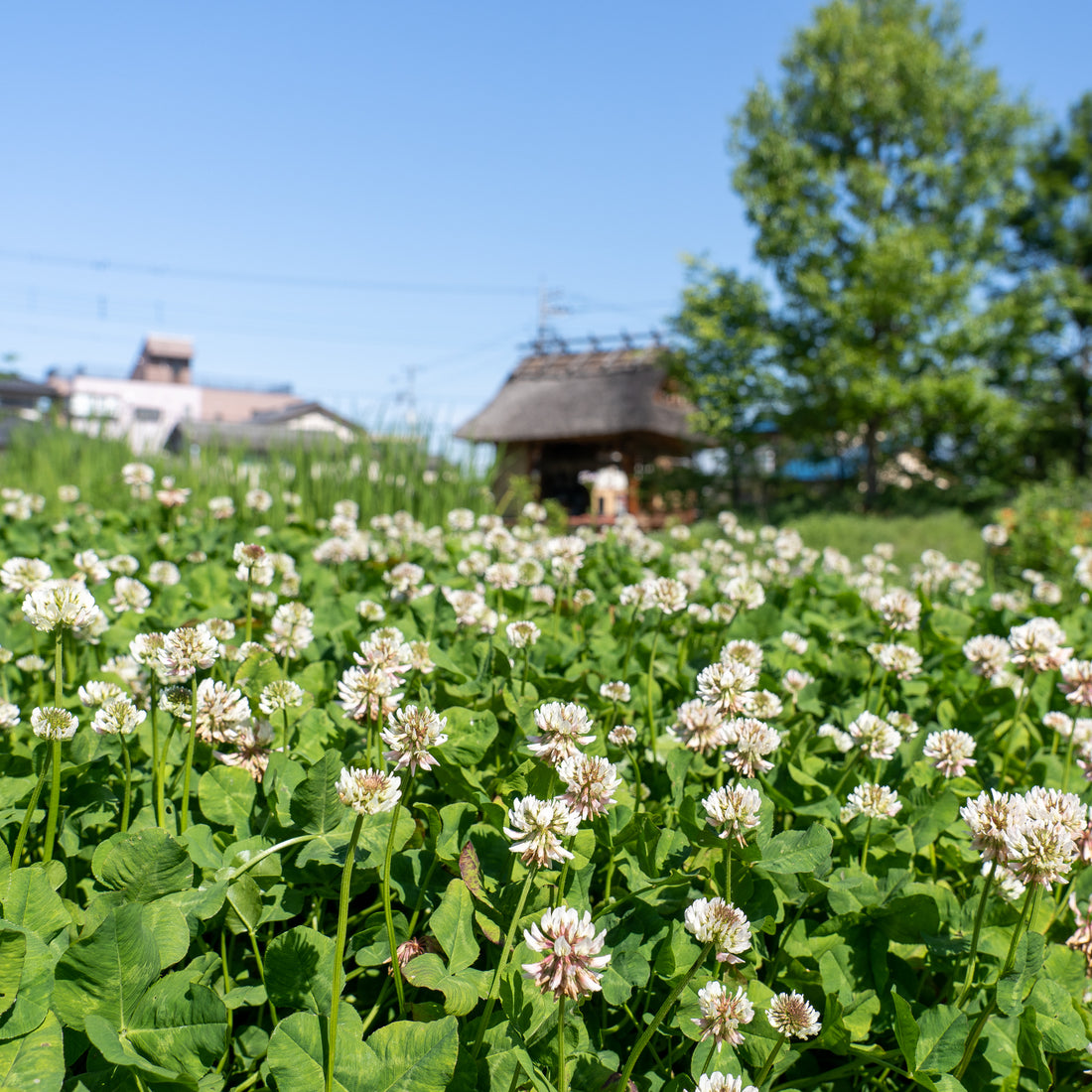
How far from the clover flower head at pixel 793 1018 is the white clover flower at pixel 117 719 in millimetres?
993

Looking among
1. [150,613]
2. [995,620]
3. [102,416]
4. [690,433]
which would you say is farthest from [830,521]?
A: [150,613]

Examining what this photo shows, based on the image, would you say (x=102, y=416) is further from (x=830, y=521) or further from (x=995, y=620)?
(x=830, y=521)

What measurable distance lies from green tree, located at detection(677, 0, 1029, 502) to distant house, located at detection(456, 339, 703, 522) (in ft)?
15.8

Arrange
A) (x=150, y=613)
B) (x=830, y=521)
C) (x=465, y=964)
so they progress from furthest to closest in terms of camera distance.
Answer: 1. (x=830, y=521)
2. (x=150, y=613)
3. (x=465, y=964)

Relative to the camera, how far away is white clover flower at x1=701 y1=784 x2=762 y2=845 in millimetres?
1165

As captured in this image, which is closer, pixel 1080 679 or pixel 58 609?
pixel 58 609

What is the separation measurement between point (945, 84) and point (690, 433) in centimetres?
1022

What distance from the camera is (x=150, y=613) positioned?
2.24 meters

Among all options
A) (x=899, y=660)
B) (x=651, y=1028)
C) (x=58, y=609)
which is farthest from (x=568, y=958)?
(x=899, y=660)

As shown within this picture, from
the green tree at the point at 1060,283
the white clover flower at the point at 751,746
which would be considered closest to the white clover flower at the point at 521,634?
the white clover flower at the point at 751,746

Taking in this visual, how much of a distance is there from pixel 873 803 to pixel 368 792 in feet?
2.77

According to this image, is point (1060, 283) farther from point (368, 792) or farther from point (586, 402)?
point (368, 792)

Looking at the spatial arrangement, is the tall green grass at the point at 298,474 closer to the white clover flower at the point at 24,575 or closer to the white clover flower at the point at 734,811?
the white clover flower at the point at 24,575

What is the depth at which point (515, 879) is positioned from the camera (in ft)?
3.83
